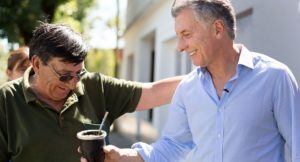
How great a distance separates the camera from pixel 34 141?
287 cm

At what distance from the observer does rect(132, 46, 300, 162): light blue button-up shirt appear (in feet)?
7.88

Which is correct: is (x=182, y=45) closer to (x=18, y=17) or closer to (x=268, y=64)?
(x=268, y=64)

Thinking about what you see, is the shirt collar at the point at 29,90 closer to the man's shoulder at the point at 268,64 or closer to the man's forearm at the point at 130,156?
the man's forearm at the point at 130,156

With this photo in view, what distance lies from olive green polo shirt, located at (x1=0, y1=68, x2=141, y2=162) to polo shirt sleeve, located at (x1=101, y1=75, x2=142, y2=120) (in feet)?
0.54

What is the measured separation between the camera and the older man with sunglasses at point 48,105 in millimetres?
2855

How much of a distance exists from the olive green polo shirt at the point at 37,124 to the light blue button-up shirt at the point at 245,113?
0.70 m

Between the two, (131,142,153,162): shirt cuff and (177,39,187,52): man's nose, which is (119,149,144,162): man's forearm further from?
(177,39,187,52): man's nose

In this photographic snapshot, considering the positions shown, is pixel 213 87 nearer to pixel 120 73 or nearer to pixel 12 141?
pixel 12 141

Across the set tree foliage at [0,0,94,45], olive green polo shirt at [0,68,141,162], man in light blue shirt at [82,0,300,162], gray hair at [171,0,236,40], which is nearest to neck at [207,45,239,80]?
man in light blue shirt at [82,0,300,162]

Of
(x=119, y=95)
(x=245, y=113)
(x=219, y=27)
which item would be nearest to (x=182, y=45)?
(x=219, y=27)

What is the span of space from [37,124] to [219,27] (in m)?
1.19

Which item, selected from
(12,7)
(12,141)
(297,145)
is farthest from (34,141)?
(12,7)

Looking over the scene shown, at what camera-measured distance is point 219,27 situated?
255cm

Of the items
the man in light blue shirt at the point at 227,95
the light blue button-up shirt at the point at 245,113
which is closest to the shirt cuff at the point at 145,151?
the man in light blue shirt at the point at 227,95
